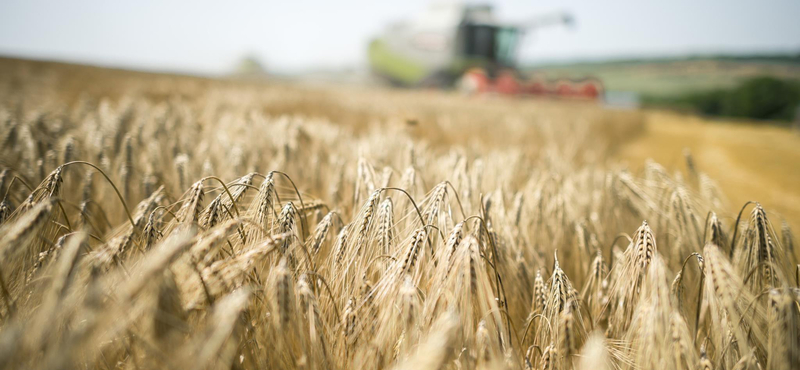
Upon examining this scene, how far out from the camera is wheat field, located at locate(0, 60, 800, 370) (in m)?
0.44

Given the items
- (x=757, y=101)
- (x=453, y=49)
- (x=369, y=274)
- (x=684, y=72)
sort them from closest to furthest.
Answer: (x=369, y=274)
(x=757, y=101)
(x=453, y=49)
(x=684, y=72)

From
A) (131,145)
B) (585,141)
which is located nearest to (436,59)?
(585,141)

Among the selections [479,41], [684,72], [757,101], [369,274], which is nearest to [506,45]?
Answer: [479,41]

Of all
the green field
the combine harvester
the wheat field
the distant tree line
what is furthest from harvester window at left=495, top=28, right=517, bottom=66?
the wheat field

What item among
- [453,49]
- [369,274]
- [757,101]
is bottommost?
[369,274]

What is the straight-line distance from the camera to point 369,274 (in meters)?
0.77

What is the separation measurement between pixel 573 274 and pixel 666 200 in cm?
37

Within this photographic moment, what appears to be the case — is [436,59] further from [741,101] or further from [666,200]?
[666,200]

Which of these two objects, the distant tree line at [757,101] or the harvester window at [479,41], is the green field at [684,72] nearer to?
the distant tree line at [757,101]

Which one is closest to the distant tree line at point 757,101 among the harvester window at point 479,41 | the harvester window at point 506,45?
the harvester window at point 506,45

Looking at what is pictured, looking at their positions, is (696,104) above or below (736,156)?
above

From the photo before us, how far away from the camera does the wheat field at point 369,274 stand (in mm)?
440

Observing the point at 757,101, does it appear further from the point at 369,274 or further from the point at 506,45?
the point at 369,274

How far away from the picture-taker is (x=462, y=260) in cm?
54
